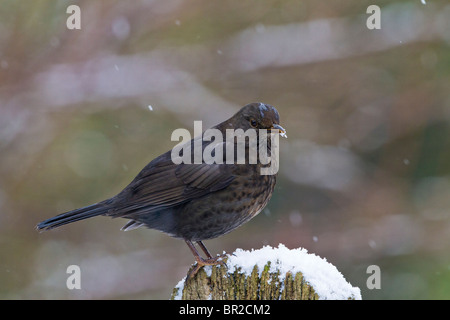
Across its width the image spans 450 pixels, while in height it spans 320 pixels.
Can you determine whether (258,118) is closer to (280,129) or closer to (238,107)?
(280,129)

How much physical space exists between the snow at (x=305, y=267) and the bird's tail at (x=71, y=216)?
1179 mm

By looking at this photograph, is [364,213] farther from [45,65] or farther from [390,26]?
[45,65]

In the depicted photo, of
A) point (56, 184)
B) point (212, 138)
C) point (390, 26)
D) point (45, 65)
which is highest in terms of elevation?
point (390, 26)

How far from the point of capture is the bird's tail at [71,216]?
349cm

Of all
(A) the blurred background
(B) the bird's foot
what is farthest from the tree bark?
(A) the blurred background

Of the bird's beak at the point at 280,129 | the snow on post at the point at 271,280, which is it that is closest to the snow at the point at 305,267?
the snow on post at the point at 271,280

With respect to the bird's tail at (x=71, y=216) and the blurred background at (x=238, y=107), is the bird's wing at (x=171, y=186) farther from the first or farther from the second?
the blurred background at (x=238, y=107)

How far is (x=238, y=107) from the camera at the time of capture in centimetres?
730

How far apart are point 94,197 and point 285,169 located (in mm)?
2567

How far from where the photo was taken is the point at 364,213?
7.66 meters

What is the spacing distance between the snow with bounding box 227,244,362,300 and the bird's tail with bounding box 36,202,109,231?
118 centimetres

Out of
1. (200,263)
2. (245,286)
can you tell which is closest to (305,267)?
(245,286)

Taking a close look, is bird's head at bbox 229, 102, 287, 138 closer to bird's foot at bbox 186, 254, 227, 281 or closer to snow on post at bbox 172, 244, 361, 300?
bird's foot at bbox 186, 254, 227, 281
